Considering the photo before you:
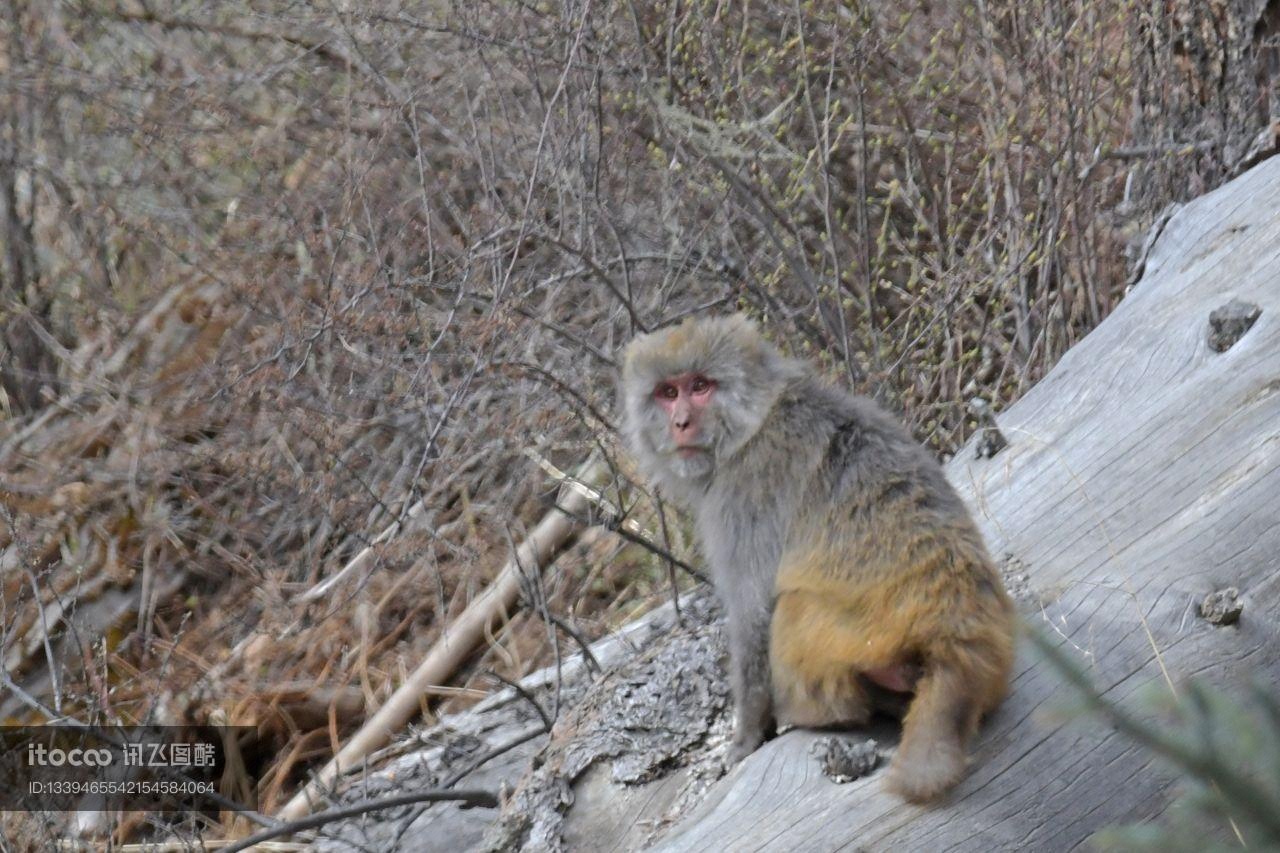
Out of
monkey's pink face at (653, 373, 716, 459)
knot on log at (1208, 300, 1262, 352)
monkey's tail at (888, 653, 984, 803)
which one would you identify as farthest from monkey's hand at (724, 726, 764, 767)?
knot on log at (1208, 300, 1262, 352)

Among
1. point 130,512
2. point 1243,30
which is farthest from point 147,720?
point 1243,30

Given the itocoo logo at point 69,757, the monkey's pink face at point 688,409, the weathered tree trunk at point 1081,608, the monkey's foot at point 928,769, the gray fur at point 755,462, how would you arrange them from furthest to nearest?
the itocoo logo at point 69,757 < the monkey's pink face at point 688,409 < the gray fur at point 755,462 < the weathered tree trunk at point 1081,608 < the monkey's foot at point 928,769

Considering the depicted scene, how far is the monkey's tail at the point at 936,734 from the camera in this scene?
3.37 meters

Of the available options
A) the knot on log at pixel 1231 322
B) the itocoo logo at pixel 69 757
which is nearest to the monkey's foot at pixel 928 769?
the knot on log at pixel 1231 322

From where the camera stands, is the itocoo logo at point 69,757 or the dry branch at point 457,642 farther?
the dry branch at point 457,642

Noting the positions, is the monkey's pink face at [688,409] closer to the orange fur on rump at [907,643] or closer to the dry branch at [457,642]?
the orange fur on rump at [907,643]

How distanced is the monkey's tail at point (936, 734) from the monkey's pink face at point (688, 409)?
1143 millimetres

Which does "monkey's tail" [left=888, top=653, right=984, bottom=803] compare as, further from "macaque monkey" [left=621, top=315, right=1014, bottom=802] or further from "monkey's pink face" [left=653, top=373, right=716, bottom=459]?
"monkey's pink face" [left=653, top=373, right=716, bottom=459]

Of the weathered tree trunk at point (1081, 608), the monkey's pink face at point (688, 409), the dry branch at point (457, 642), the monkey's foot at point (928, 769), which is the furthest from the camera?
the dry branch at point (457, 642)

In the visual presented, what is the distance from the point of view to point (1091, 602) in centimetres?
393

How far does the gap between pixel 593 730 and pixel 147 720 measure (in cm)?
265

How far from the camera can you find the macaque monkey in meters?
3.52

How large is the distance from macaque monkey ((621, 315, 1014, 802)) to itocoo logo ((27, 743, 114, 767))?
314 centimetres

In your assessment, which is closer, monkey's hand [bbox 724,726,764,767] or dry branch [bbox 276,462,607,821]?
monkey's hand [bbox 724,726,764,767]
